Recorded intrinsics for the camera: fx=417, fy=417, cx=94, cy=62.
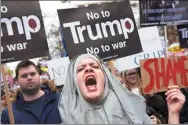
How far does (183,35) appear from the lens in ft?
13.4

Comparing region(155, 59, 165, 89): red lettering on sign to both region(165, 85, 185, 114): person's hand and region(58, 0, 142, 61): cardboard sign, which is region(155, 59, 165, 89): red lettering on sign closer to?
region(165, 85, 185, 114): person's hand

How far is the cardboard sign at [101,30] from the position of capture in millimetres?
3502

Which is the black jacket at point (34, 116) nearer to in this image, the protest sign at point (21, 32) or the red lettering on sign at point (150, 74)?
the protest sign at point (21, 32)

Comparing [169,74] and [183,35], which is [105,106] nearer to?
[169,74]

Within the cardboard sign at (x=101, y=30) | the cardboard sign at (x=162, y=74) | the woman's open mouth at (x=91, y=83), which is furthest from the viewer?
the cardboard sign at (x=101, y=30)

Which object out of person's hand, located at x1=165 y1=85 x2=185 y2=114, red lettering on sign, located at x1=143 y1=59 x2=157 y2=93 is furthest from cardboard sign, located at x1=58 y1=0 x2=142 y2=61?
person's hand, located at x1=165 y1=85 x2=185 y2=114

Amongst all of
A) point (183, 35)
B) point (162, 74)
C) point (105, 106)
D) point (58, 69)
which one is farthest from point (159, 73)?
point (58, 69)

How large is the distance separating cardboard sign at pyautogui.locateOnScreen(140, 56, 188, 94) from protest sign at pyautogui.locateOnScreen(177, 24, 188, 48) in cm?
117

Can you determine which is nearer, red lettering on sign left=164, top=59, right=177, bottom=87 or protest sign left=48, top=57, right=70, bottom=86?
red lettering on sign left=164, top=59, right=177, bottom=87

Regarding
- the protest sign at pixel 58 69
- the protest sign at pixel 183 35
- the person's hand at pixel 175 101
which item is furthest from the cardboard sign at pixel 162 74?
the protest sign at pixel 58 69

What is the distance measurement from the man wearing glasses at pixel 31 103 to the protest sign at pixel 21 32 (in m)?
0.20

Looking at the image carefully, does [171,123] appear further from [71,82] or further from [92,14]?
[92,14]

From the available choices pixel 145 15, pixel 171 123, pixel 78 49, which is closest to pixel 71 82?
pixel 171 123

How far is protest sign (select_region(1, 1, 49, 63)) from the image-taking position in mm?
3291
